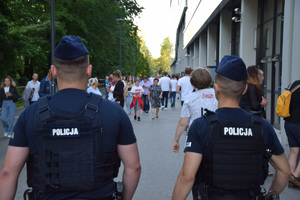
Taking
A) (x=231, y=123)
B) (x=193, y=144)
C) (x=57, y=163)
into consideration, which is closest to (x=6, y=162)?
(x=57, y=163)

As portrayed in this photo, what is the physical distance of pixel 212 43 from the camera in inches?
1049

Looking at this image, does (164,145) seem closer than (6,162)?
No

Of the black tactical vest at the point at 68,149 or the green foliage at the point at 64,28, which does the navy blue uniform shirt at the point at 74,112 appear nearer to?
the black tactical vest at the point at 68,149

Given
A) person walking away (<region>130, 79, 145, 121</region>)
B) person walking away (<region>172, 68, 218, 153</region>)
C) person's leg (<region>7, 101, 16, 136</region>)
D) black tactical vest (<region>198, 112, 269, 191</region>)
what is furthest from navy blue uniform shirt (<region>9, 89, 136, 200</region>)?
person walking away (<region>130, 79, 145, 121</region>)

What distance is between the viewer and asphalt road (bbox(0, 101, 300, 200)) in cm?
550

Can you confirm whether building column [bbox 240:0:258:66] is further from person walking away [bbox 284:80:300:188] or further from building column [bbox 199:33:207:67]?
building column [bbox 199:33:207:67]

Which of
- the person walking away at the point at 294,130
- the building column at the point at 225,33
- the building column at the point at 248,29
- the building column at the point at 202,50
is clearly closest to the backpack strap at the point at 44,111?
the person walking away at the point at 294,130

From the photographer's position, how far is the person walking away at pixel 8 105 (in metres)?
10.8

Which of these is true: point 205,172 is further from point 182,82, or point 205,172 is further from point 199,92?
point 182,82

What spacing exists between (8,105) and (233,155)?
955cm

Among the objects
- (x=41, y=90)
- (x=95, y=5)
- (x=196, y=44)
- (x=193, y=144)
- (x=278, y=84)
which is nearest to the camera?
(x=193, y=144)

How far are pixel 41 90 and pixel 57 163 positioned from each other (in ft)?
30.9

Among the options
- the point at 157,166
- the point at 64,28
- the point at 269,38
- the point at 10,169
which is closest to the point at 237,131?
the point at 10,169

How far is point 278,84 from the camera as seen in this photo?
12703mm
